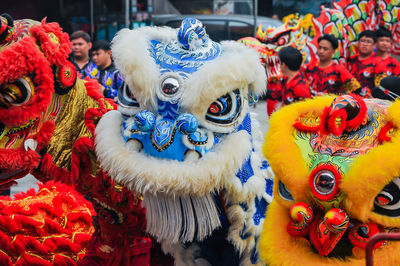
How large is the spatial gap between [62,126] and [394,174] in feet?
4.80

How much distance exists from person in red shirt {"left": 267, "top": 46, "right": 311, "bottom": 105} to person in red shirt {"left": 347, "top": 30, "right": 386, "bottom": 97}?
945 mm

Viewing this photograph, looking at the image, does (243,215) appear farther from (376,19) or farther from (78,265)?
(376,19)

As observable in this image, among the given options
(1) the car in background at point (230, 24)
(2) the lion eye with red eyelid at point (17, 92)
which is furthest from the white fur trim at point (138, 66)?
(1) the car in background at point (230, 24)

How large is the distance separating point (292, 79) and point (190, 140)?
13.6 feet

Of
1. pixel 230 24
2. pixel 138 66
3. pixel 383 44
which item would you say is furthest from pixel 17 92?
pixel 230 24

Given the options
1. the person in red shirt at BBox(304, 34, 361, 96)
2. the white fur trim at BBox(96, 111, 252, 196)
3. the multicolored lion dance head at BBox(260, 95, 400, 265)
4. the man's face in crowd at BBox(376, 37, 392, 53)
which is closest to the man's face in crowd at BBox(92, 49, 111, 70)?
the person in red shirt at BBox(304, 34, 361, 96)

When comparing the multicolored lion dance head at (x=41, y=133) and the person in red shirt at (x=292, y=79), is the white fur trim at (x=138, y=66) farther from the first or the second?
the person in red shirt at (x=292, y=79)

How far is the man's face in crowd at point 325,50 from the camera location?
6.60m

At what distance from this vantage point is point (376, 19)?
7.34m

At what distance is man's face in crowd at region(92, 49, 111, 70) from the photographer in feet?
19.2

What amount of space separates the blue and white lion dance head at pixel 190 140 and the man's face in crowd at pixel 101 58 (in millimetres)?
3473

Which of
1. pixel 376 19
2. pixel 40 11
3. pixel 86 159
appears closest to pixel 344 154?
pixel 86 159

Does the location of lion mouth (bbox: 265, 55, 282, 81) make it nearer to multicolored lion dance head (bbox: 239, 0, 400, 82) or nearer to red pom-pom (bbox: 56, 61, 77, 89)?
multicolored lion dance head (bbox: 239, 0, 400, 82)

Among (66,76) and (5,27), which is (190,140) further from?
(5,27)
